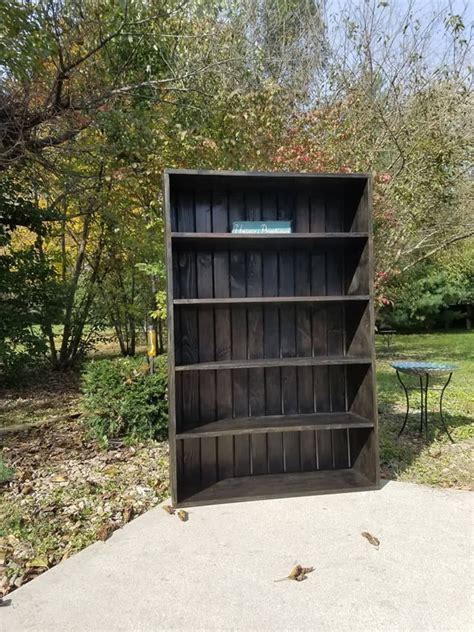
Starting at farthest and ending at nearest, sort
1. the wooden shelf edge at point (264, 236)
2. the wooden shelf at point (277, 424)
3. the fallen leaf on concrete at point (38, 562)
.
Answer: the wooden shelf at point (277, 424) → the wooden shelf edge at point (264, 236) → the fallen leaf on concrete at point (38, 562)

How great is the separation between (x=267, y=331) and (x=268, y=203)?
2.65 ft

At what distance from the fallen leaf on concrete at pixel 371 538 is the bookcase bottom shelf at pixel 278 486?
1.62 feet

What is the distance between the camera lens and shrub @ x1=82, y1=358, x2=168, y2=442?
3.52 m

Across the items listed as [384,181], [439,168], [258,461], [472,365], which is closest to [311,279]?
[258,461]

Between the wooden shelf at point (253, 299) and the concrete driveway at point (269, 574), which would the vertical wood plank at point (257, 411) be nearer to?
the concrete driveway at point (269, 574)

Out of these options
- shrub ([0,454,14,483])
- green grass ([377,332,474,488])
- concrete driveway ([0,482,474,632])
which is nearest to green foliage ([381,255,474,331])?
green grass ([377,332,474,488])

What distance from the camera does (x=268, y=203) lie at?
2889 mm

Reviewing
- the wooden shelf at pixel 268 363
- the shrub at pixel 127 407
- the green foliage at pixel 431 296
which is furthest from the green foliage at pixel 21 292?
the green foliage at pixel 431 296

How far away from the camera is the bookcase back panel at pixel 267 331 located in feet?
9.27


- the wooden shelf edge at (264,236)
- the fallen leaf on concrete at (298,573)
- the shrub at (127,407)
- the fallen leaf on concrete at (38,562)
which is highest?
the wooden shelf edge at (264,236)

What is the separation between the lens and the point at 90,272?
7.41 m

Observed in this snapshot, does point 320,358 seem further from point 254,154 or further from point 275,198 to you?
point 254,154

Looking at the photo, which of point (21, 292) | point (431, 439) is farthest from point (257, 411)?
point (21, 292)

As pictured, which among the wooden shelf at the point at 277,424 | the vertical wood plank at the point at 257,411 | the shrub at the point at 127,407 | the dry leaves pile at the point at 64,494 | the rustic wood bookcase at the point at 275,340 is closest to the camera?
the dry leaves pile at the point at 64,494
